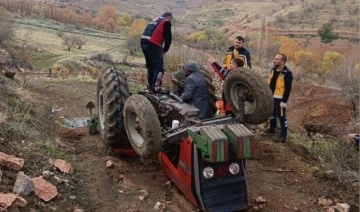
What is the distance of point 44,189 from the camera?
5199mm

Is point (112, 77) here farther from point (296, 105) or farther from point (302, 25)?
point (302, 25)

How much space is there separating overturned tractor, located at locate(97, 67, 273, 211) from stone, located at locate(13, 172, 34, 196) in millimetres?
1320

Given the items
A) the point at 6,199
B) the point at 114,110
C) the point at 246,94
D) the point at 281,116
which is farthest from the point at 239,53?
A: the point at 6,199

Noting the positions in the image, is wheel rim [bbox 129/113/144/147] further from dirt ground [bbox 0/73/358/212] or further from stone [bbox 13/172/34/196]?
stone [bbox 13/172/34/196]

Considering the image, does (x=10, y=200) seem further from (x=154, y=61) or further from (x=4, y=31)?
(x=4, y=31)

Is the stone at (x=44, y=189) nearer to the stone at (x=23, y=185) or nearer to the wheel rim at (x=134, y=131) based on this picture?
the stone at (x=23, y=185)

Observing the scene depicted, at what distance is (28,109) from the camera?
28.2 feet

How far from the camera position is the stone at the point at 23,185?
498 cm

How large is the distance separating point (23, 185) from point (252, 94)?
9.62 ft

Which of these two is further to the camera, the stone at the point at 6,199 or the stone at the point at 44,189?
the stone at the point at 44,189

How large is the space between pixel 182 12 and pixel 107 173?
148295 millimetres

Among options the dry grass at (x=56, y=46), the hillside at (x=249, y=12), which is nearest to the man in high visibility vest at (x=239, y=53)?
the dry grass at (x=56, y=46)

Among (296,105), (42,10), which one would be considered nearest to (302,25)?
(42,10)

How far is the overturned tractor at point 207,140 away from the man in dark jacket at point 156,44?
81 centimetres
